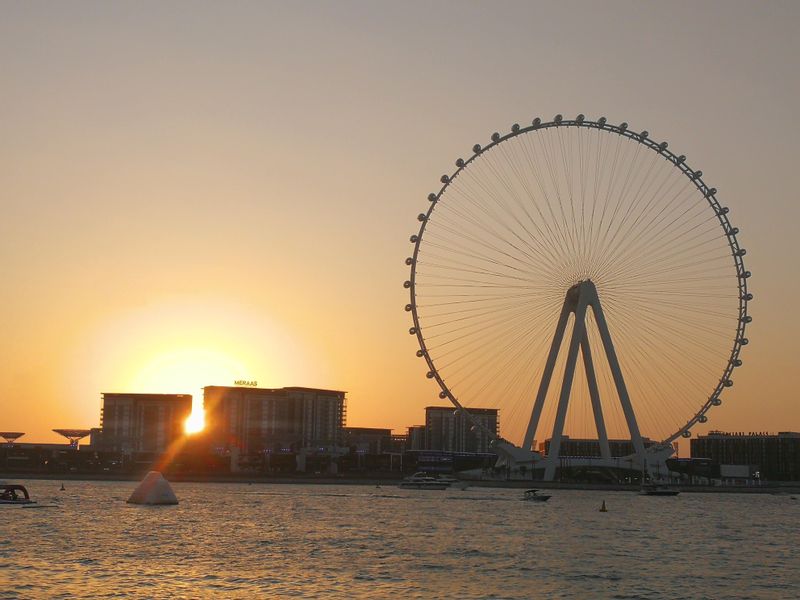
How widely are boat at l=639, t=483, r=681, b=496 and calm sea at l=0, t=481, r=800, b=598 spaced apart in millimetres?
43793

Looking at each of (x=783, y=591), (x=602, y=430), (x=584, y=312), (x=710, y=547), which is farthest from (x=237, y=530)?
(x=602, y=430)

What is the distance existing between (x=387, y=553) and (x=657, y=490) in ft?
307

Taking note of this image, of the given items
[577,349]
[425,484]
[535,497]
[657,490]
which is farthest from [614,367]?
[425,484]

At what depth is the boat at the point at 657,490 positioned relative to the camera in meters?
149

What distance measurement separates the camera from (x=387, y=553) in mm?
61781

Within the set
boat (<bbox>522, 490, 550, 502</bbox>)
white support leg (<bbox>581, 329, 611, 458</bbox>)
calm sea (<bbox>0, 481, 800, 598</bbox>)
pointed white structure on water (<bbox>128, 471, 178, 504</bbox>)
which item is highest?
white support leg (<bbox>581, 329, 611, 458</bbox>)

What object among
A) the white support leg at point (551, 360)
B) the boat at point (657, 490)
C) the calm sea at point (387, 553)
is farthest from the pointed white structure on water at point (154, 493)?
the boat at point (657, 490)

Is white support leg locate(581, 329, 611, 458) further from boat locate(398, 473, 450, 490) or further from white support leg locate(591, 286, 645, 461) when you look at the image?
boat locate(398, 473, 450, 490)

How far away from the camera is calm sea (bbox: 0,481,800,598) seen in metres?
48.3

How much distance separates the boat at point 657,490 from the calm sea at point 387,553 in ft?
144

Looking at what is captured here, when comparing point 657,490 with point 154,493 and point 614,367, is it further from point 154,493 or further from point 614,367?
point 154,493

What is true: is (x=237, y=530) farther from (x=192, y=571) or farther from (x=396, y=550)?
(x=192, y=571)

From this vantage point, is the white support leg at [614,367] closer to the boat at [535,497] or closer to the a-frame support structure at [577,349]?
the a-frame support structure at [577,349]

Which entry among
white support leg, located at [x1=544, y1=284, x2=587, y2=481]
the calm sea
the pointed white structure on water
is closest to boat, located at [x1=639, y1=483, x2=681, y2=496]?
white support leg, located at [x1=544, y1=284, x2=587, y2=481]
